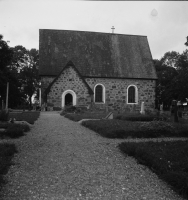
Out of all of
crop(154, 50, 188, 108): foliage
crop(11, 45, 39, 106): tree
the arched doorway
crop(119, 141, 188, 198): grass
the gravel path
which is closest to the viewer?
the gravel path

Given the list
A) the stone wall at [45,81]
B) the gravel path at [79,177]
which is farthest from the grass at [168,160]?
the stone wall at [45,81]

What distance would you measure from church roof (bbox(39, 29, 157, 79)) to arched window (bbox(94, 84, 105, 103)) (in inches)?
54.6

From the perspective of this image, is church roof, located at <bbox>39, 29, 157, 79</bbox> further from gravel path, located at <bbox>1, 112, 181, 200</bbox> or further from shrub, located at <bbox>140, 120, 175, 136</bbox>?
gravel path, located at <bbox>1, 112, 181, 200</bbox>

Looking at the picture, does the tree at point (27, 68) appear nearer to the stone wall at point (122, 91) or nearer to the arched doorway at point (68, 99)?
the arched doorway at point (68, 99)

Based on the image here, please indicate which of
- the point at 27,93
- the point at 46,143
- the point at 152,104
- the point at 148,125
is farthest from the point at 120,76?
the point at 27,93

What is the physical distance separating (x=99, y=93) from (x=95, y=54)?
4.94m

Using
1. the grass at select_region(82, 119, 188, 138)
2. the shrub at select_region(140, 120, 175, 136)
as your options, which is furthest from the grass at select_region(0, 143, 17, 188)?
the shrub at select_region(140, 120, 175, 136)

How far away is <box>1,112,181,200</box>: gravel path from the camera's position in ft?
10.8

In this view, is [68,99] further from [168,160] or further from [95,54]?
[168,160]

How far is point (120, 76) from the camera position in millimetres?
25922

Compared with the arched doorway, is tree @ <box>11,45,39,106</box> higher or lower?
higher

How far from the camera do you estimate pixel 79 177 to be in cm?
394

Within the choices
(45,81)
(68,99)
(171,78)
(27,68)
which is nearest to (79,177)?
(68,99)

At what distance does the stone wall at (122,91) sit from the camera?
2575cm
